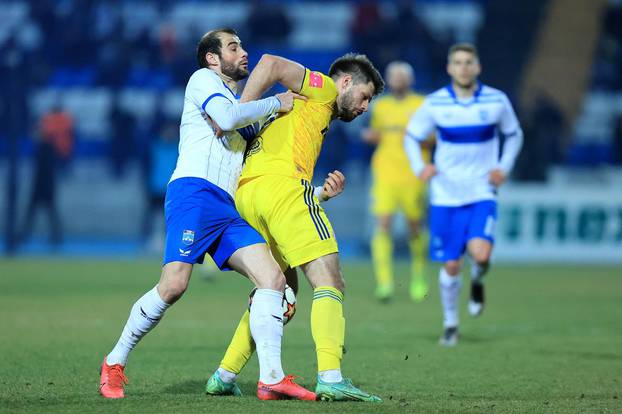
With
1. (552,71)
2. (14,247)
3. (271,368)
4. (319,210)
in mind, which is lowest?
(14,247)

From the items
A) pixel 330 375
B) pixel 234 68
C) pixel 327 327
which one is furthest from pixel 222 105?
pixel 330 375

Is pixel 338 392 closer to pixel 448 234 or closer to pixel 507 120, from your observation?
pixel 448 234

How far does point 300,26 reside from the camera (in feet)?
94.9

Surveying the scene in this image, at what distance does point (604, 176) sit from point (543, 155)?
45.2 inches

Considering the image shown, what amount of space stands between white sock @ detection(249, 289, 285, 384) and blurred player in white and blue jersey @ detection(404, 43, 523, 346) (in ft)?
12.1

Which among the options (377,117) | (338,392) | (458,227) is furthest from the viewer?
(377,117)

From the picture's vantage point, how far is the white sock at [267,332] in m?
6.23

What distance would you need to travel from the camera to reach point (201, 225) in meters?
6.34

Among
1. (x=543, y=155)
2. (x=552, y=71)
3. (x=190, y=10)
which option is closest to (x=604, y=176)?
(x=543, y=155)

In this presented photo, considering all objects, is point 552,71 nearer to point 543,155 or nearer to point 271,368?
point 543,155

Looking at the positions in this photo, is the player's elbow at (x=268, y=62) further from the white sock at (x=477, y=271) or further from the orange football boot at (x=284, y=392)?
the white sock at (x=477, y=271)

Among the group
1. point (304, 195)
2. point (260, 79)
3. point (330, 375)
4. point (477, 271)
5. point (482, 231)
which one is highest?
point (260, 79)

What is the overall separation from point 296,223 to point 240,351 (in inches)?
31.8

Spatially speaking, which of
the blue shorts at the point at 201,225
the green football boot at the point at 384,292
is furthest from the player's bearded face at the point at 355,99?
the green football boot at the point at 384,292
